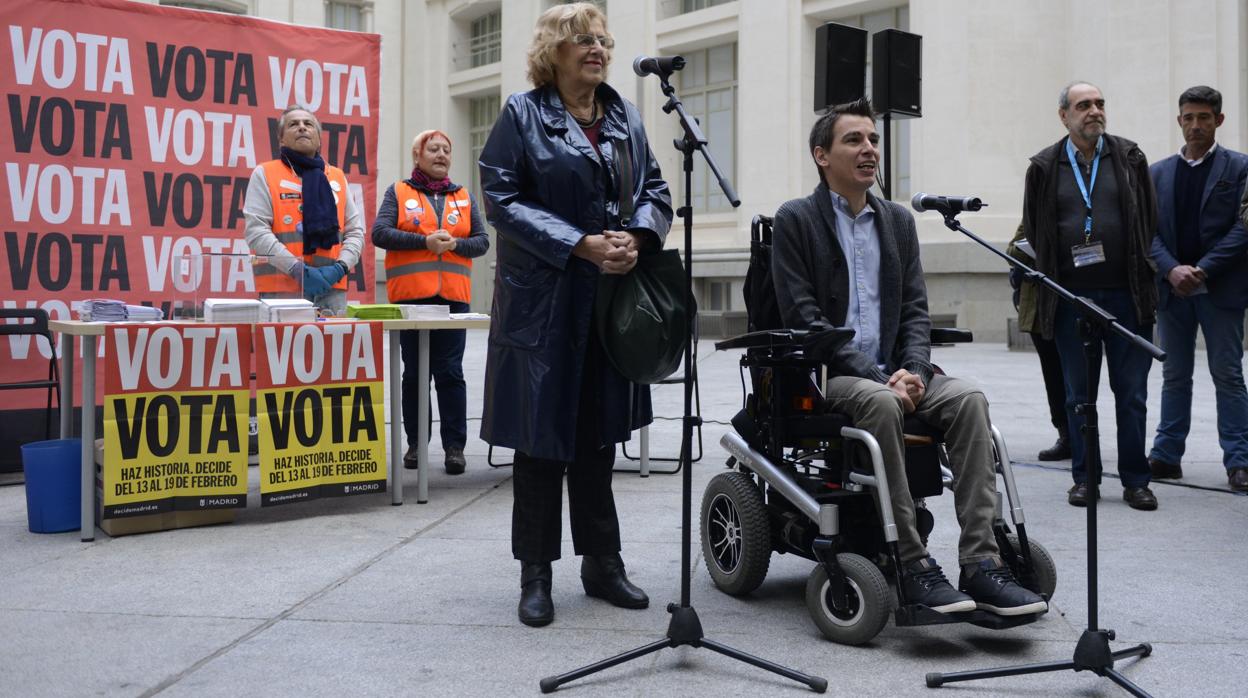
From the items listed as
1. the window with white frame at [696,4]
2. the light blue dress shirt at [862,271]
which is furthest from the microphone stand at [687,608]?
the window with white frame at [696,4]

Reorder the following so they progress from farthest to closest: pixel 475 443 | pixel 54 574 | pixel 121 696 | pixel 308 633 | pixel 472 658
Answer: pixel 475 443, pixel 54 574, pixel 308 633, pixel 472 658, pixel 121 696

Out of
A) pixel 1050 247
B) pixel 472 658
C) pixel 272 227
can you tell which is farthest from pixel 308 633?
pixel 1050 247

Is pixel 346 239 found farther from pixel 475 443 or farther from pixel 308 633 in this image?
pixel 308 633

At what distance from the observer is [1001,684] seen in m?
2.93

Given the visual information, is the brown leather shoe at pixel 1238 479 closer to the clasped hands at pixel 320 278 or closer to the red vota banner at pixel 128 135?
the clasped hands at pixel 320 278

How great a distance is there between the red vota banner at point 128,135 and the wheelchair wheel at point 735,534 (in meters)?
3.71

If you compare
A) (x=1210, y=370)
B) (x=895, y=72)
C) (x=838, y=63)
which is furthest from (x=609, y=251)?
(x=895, y=72)

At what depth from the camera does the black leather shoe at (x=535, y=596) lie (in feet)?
11.5

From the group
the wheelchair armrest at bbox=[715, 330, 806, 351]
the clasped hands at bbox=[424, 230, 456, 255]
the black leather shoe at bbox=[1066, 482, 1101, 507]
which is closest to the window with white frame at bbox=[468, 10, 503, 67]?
the clasped hands at bbox=[424, 230, 456, 255]

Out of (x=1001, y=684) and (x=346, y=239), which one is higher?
(x=346, y=239)

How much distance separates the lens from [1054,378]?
6.71 metres

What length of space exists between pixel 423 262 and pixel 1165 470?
14.3 ft

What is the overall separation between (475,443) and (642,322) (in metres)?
4.47

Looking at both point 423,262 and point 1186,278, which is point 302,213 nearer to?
point 423,262
